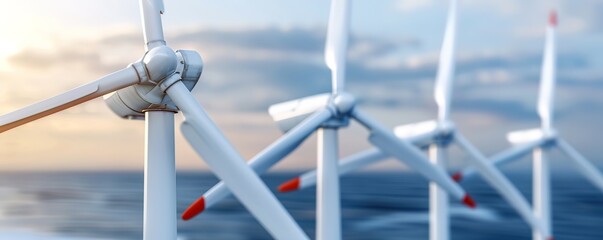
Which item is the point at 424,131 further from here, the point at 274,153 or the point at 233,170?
the point at 233,170

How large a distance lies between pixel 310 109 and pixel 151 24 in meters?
7.79

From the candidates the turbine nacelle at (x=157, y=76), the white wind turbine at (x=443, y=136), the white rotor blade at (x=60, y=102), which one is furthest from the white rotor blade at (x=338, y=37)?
the white rotor blade at (x=60, y=102)

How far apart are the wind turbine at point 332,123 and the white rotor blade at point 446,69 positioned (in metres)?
6.33

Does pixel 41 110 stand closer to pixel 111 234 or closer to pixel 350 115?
pixel 350 115

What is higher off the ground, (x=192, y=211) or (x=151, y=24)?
(x=151, y=24)

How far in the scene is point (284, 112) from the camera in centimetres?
2448

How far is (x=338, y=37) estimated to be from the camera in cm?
2547

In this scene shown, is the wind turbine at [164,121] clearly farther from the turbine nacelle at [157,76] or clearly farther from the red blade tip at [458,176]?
the red blade tip at [458,176]

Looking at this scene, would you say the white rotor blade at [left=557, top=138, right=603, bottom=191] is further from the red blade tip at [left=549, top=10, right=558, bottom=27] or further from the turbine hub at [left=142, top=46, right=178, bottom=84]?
the turbine hub at [left=142, top=46, right=178, bottom=84]

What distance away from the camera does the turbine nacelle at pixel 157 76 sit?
16.7 metres

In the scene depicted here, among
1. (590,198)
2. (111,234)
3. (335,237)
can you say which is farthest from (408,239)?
(335,237)

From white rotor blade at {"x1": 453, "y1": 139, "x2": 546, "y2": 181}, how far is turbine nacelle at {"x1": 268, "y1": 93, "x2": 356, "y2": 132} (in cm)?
1210

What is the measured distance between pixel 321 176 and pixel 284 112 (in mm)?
2109

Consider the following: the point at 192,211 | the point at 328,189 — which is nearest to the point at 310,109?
the point at 328,189
